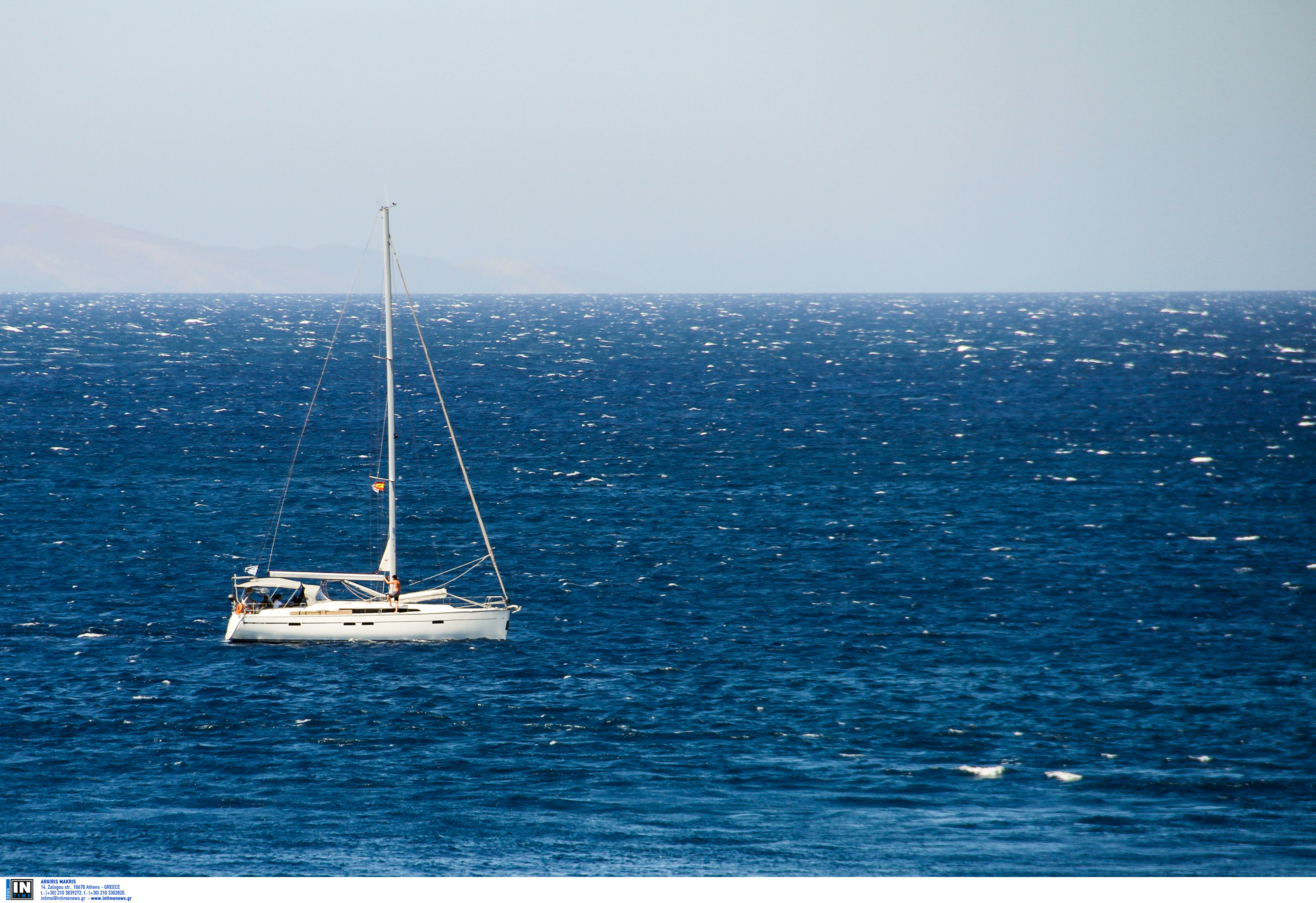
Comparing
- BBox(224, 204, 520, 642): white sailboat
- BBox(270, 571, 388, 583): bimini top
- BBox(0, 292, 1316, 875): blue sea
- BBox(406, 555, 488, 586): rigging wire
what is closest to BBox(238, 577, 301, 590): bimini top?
BBox(224, 204, 520, 642): white sailboat

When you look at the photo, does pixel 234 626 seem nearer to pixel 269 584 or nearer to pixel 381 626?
pixel 269 584

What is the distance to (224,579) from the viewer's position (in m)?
72.2

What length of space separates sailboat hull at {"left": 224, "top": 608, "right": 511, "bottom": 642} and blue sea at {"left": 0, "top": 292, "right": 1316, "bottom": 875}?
2.43ft

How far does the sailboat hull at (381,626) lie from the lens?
62031 mm

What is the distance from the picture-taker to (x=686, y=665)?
5856cm

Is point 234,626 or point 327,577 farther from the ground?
point 327,577

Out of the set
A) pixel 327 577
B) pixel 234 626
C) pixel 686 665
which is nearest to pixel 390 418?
pixel 327 577

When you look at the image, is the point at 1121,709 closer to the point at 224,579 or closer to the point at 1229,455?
the point at 224,579

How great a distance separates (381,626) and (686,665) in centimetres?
1520

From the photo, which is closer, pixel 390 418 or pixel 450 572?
pixel 390 418

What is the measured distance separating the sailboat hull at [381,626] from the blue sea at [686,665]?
2.43 ft
